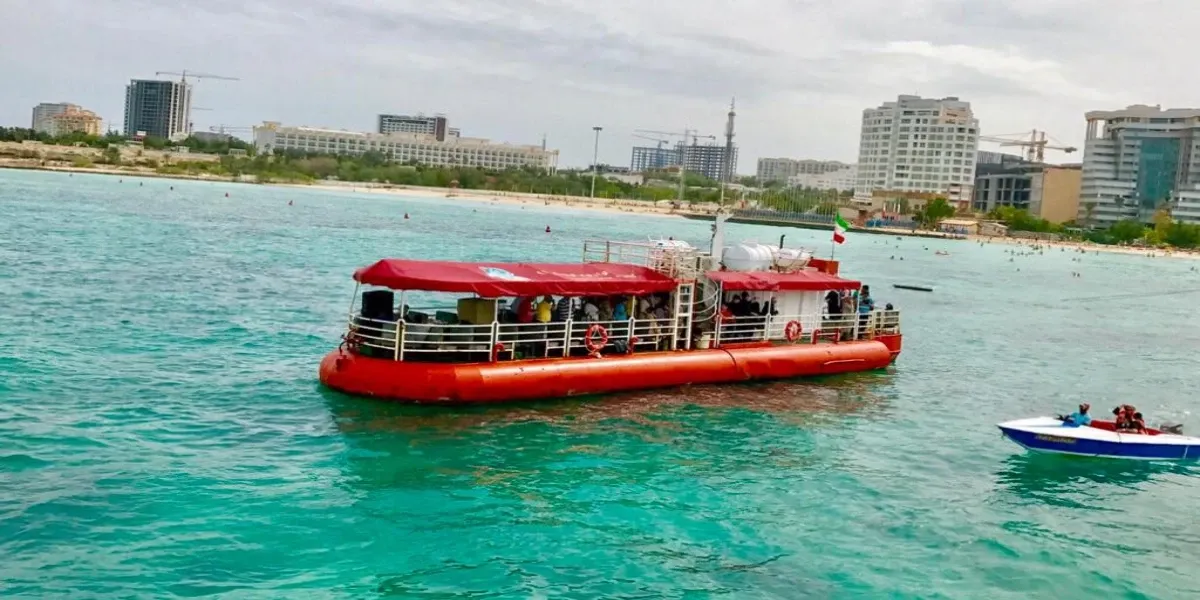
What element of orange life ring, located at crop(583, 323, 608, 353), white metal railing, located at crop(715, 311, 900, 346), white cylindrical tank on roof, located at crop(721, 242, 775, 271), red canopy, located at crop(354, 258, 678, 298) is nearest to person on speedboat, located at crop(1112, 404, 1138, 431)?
white metal railing, located at crop(715, 311, 900, 346)

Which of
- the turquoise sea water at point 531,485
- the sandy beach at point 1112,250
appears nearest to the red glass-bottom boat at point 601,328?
the turquoise sea water at point 531,485

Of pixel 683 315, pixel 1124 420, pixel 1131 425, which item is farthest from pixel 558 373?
pixel 1131 425

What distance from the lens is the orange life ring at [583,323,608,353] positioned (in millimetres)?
25422

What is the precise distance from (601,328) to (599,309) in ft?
3.72

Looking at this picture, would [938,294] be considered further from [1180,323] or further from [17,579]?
[17,579]

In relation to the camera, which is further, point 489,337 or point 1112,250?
point 1112,250

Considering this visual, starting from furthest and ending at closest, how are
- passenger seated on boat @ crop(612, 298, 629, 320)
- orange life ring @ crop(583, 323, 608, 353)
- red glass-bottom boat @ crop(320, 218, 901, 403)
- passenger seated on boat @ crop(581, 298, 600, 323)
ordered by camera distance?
passenger seated on boat @ crop(612, 298, 629, 320) → passenger seated on boat @ crop(581, 298, 600, 323) → orange life ring @ crop(583, 323, 608, 353) → red glass-bottom boat @ crop(320, 218, 901, 403)

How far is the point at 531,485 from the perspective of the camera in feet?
61.8

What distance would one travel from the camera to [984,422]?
28.0 m

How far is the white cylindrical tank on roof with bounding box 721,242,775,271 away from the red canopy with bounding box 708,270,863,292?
360 millimetres

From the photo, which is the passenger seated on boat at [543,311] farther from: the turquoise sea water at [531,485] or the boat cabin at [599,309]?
the turquoise sea water at [531,485]

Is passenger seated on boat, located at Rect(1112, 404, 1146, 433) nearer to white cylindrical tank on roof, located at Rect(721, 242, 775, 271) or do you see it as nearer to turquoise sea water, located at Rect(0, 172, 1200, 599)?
turquoise sea water, located at Rect(0, 172, 1200, 599)

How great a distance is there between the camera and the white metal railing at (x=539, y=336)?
75.6 feet

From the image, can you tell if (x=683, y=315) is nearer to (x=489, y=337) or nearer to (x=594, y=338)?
(x=594, y=338)
